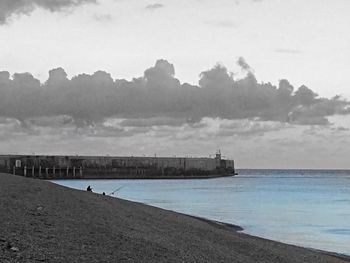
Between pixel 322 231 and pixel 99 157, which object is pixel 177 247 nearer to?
pixel 322 231

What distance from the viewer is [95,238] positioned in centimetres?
1781

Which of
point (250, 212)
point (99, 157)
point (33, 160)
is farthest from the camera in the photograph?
point (99, 157)

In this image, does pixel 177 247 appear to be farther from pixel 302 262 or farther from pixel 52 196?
pixel 52 196

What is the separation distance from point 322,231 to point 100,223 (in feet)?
93.7

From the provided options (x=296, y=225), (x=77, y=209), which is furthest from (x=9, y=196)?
(x=296, y=225)

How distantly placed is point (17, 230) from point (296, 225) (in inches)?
1460

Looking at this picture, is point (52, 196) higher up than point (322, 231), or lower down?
higher up

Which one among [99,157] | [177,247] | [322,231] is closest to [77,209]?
→ [177,247]

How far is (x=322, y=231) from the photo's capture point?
4534cm

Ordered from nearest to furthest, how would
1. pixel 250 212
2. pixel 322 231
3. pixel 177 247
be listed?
pixel 177 247, pixel 322 231, pixel 250 212

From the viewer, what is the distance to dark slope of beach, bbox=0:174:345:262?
15.2 meters

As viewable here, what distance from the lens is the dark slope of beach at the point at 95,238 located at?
1517 centimetres

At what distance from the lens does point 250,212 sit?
64.9m

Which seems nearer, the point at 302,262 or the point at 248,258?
the point at 248,258
